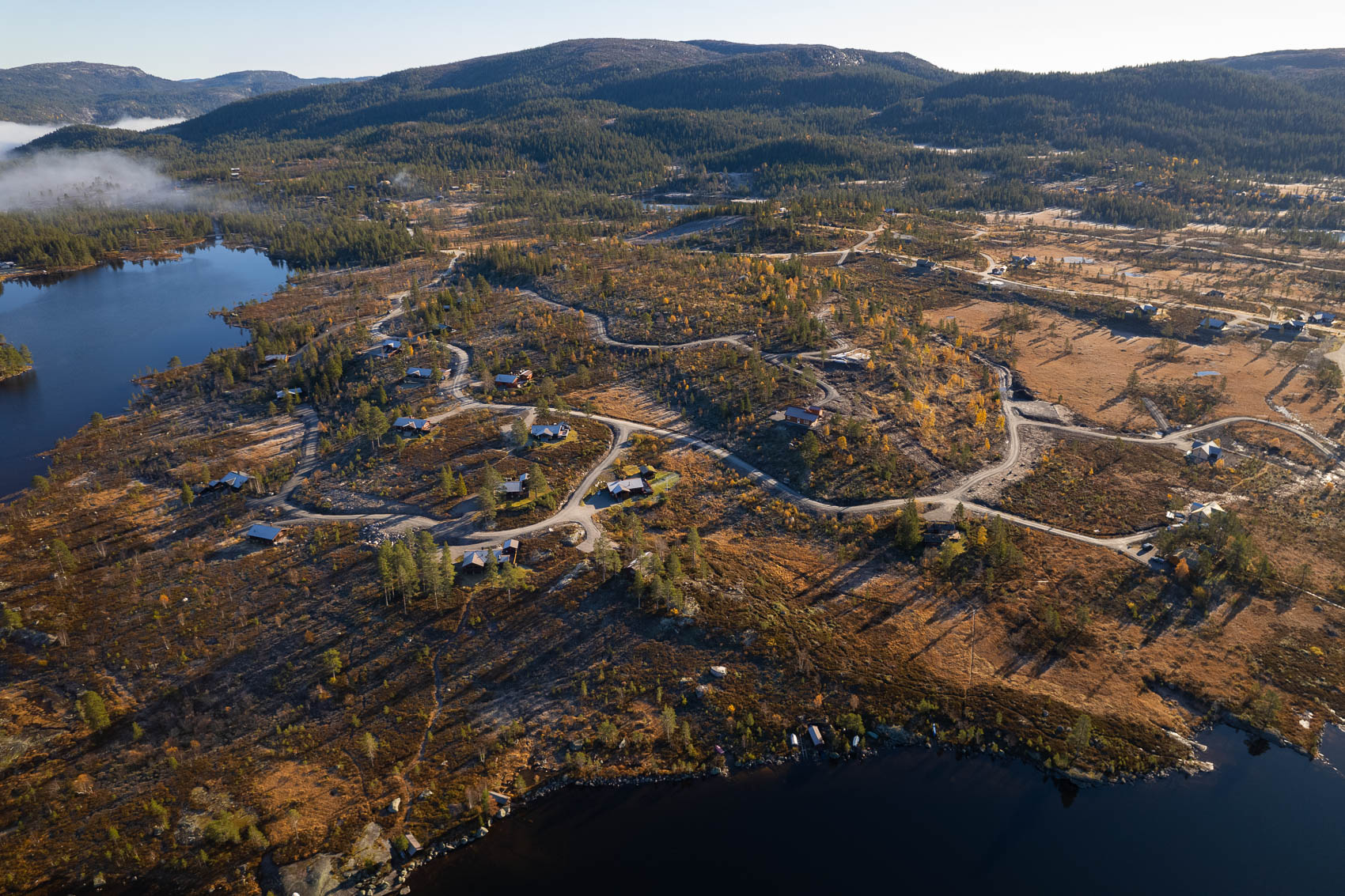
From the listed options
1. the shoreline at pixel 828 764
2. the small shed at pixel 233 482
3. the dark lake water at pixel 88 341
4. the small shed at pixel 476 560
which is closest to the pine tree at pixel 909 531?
the shoreline at pixel 828 764

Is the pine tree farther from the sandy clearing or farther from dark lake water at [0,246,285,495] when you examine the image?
dark lake water at [0,246,285,495]

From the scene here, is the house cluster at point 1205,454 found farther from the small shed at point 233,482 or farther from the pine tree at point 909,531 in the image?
the small shed at point 233,482

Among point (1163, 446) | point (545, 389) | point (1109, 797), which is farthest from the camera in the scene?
point (545, 389)

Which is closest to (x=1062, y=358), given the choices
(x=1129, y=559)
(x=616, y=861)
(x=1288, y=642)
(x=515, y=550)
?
(x=1129, y=559)

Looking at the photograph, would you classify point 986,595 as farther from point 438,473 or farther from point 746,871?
point 438,473

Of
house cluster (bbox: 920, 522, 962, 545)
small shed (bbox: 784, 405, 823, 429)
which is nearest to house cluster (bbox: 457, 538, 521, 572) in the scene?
small shed (bbox: 784, 405, 823, 429)

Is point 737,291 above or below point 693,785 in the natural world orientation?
above

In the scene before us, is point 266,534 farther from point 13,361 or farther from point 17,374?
point 17,374
